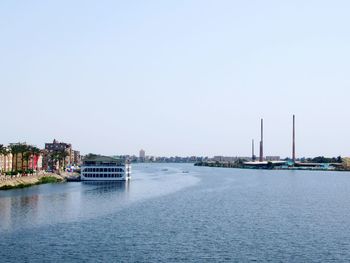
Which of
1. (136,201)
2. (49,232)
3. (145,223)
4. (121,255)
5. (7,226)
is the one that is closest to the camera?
(121,255)

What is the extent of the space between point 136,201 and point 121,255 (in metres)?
75.5

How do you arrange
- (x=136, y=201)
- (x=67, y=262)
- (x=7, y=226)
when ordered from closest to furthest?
(x=67, y=262) < (x=7, y=226) < (x=136, y=201)

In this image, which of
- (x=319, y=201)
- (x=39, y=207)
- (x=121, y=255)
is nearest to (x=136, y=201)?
(x=39, y=207)

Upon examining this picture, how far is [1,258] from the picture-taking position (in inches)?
2734

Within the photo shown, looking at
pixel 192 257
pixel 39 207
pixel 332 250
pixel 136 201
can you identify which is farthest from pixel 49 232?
pixel 136 201

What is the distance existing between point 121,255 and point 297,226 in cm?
4142

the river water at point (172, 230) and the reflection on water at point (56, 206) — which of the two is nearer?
the river water at point (172, 230)

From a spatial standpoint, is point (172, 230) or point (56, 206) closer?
point (172, 230)

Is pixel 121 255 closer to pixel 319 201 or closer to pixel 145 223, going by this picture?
pixel 145 223

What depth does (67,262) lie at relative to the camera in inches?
2672

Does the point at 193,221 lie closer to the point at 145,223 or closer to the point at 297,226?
the point at 145,223

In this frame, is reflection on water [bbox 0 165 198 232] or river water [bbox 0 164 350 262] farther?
reflection on water [bbox 0 165 198 232]

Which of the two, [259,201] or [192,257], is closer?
[192,257]

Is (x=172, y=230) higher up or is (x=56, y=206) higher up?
(x=56, y=206)
